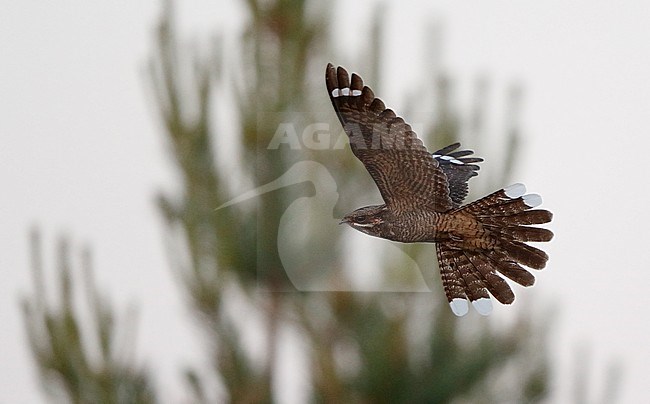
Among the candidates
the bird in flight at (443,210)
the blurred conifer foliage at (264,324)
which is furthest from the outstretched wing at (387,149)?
the blurred conifer foliage at (264,324)

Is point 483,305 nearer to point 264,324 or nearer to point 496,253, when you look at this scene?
point 496,253

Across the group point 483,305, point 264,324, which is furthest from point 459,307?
point 264,324

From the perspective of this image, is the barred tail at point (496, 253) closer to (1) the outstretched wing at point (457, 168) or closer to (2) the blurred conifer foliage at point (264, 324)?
(1) the outstretched wing at point (457, 168)

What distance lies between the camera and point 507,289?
52cm

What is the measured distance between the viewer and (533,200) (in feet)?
1.76

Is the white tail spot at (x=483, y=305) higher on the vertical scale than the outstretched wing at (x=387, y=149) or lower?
lower

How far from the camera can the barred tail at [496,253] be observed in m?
0.53

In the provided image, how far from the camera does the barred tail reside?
53 cm

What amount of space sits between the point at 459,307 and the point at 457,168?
0.30 feet

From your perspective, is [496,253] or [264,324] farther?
[264,324]

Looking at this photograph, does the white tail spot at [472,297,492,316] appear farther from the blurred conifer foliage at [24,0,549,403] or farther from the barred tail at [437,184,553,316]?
the blurred conifer foliage at [24,0,549,403]

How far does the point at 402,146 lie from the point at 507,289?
9 cm

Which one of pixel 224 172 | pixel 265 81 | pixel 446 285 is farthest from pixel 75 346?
pixel 446 285

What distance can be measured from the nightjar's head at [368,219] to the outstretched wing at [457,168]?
0.04 metres
